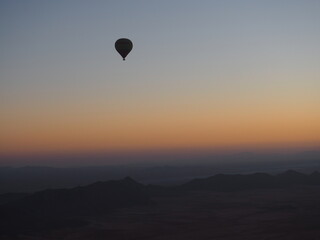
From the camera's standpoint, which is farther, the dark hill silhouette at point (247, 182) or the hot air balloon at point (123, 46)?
the dark hill silhouette at point (247, 182)

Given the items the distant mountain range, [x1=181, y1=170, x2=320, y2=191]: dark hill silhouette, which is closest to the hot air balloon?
the distant mountain range

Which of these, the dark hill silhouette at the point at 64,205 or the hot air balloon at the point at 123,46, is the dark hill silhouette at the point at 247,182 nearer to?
the dark hill silhouette at the point at 64,205

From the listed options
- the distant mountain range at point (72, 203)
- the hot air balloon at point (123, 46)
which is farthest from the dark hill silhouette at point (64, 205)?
the hot air balloon at point (123, 46)

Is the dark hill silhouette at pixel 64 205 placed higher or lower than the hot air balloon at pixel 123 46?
lower

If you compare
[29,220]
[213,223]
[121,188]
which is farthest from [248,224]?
[121,188]

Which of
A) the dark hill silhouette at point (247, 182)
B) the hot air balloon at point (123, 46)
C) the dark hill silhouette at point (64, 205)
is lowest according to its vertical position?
the dark hill silhouette at point (64, 205)

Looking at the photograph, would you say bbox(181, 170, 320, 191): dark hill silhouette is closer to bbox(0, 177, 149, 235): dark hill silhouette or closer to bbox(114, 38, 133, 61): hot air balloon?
bbox(0, 177, 149, 235): dark hill silhouette

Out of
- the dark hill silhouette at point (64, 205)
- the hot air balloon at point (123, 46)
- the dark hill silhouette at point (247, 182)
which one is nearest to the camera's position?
the hot air balloon at point (123, 46)
